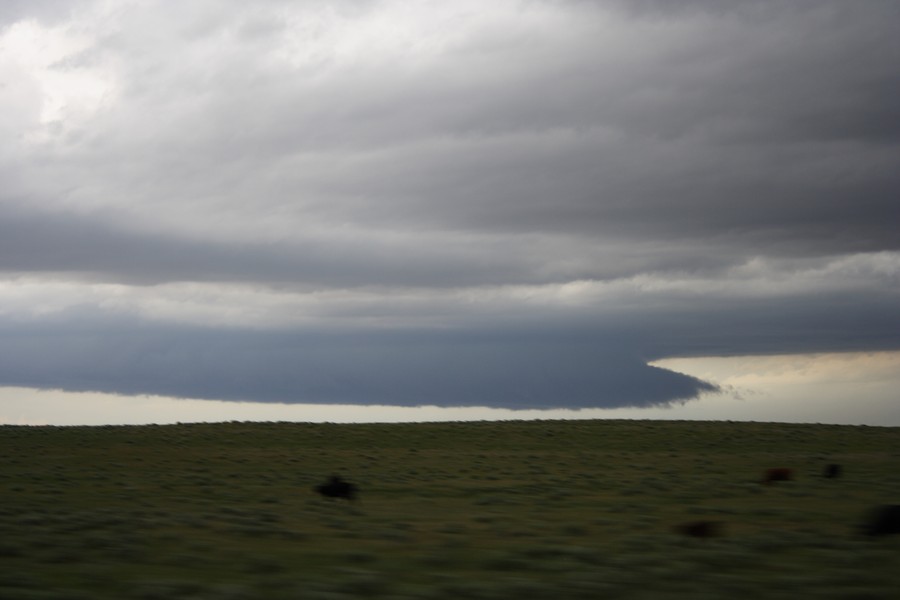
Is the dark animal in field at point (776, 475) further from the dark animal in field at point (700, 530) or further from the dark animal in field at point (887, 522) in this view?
the dark animal in field at point (700, 530)

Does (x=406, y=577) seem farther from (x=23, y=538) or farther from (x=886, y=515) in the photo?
(x=886, y=515)

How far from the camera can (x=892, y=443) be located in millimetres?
56094

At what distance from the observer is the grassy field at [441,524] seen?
1312 centimetres

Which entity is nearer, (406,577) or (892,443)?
(406,577)

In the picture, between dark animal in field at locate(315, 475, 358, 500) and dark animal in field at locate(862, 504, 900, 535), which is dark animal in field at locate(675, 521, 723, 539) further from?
dark animal in field at locate(315, 475, 358, 500)

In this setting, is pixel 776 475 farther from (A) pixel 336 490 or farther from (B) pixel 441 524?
(A) pixel 336 490

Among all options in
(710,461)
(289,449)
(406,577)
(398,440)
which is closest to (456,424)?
(398,440)

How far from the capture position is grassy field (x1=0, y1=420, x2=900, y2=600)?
13.1 m

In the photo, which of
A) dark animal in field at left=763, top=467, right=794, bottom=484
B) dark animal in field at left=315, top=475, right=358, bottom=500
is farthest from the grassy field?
dark animal in field at left=315, top=475, right=358, bottom=500

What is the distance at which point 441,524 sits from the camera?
2155 cm

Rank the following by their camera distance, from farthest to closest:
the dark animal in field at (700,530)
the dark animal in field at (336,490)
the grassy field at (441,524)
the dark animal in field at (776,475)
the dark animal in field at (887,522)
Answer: the dark animal in field at (776,475) < the dark animal in field at (336,490) < the dark animal in field at (700,530) < the dark animal in field at (887,522) < the grassy field at (441,524)

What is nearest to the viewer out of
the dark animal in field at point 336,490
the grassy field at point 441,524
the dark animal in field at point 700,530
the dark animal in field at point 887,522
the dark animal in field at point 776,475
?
the grassy field at point 441,524

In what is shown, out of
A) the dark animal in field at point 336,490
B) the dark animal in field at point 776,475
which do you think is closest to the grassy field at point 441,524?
the dark animal in field at point 776,475

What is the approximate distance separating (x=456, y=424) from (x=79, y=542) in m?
51.6
